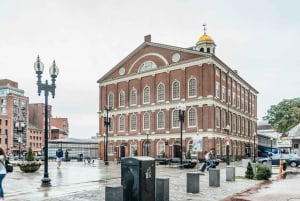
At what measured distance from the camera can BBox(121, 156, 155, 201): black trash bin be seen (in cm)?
966

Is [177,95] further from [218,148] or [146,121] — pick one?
[218,148]

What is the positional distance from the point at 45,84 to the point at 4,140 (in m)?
94.0

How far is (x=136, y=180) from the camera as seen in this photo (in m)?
9.69

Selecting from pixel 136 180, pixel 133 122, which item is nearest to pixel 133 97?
pixel 133 122

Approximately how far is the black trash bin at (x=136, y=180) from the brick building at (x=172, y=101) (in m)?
40.5

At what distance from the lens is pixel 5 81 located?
393 feet

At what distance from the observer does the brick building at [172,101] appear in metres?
51.4

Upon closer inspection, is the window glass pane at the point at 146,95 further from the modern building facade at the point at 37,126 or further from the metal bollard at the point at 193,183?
the modern building facade at the point at 37,126

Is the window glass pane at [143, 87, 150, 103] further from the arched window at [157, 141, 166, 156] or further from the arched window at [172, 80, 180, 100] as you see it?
the arched window at [157, 141, 166, 156]

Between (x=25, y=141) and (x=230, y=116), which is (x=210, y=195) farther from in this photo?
(x=25, y=141)

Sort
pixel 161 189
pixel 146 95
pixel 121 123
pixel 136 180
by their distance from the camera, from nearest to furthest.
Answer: pixel 136 180
pixel 161 189
pixel 146 95
pixel 121 123

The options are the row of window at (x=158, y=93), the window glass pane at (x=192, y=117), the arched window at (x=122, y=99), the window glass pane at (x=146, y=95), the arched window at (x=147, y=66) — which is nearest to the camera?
the window glass pane at (x=192, y=117)

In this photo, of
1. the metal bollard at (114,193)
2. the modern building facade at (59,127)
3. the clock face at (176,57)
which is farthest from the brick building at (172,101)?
the modern building facade at (59,127)

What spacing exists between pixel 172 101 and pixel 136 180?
1793 inches
